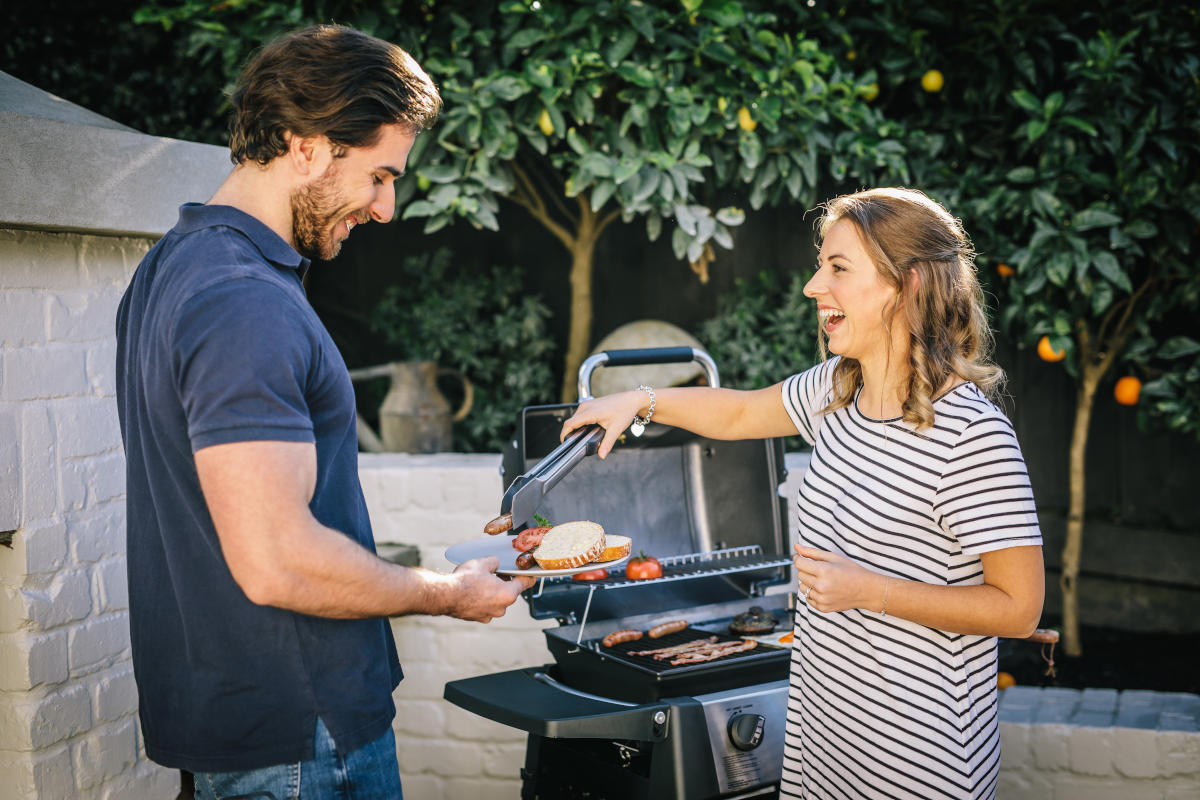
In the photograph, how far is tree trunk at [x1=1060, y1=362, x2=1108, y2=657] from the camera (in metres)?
3.20

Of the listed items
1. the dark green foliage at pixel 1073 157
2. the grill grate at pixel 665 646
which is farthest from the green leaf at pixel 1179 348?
the grill grate at pixel 665 646

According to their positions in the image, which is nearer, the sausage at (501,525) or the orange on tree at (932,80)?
the sausage at (501,525)

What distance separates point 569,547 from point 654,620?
21.7 inches

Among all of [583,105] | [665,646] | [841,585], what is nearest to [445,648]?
[665,646]

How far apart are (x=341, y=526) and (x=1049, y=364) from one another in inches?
120

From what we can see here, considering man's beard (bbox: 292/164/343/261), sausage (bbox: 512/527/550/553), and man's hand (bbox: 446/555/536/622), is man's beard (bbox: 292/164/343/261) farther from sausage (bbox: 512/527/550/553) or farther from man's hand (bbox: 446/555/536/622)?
sausage (bbox: 512/527/550/553)

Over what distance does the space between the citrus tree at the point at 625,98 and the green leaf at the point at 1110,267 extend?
0.63 meters

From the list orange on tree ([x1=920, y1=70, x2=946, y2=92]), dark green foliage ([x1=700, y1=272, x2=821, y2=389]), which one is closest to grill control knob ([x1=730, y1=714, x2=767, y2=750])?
dark green foliage ([x1=700, y1=272, x2=821, y2=389])

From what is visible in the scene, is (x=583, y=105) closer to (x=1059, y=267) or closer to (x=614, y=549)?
(x=1059, y=267)

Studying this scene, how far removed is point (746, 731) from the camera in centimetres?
175

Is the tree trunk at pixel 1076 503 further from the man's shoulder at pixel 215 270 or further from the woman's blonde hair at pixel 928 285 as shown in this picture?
the man's shoulder at pixel 215 270

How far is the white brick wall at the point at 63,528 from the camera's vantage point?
5.53 feet

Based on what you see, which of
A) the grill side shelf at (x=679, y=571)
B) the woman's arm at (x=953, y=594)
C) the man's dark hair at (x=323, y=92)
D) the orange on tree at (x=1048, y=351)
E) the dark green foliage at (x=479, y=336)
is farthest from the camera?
the dark green foliage at (x=479, y=336)

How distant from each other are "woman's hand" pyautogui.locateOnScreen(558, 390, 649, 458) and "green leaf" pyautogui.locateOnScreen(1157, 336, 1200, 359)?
1.98m
